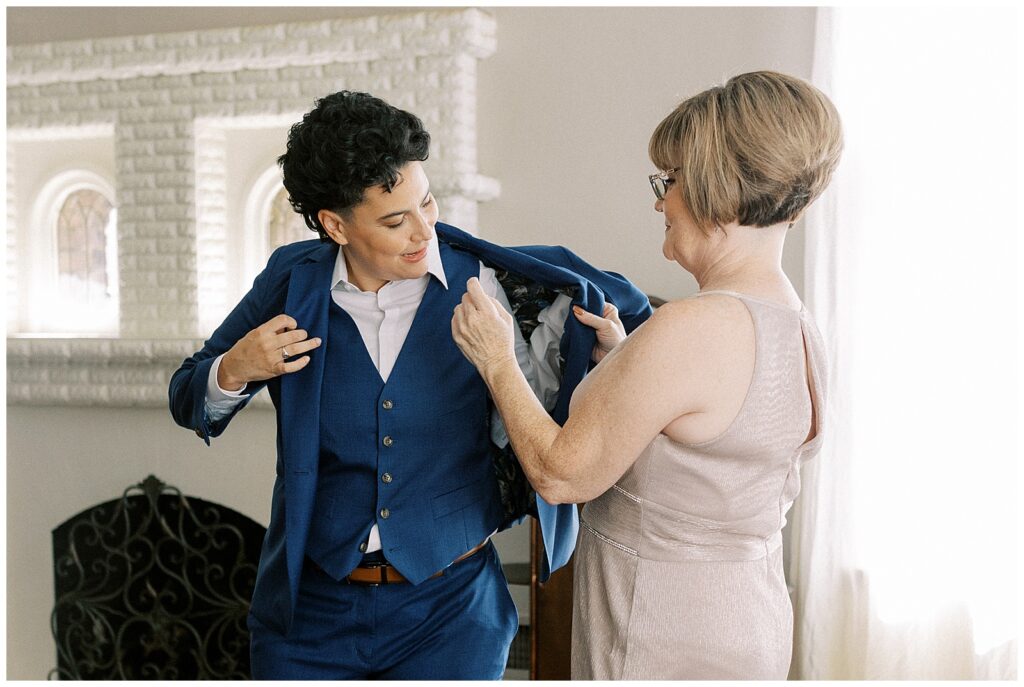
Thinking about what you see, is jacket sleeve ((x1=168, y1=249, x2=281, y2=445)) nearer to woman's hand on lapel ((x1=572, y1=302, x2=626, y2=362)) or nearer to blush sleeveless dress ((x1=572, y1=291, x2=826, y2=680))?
woman's hand on lapel ((x1=572, y1=302, x2=626, y2=362))

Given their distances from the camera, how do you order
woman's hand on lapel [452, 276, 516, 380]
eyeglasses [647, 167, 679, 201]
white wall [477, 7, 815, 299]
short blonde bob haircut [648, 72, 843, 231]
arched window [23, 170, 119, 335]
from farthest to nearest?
arched window [23, 170, 119, 335], white wall [477, 7, 815, 299], woman's hand on lapel [452, 276, 516, 380], eyeglasses [647, 167, 679, 201], short blonde bob haircut [648, 72, 843, 231]

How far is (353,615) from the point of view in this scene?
69.4 inches

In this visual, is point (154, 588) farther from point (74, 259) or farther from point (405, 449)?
point (405, 449)

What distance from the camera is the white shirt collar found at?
5.92ft

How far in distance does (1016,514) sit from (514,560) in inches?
61.9

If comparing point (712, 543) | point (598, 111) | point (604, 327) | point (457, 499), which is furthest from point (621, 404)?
point (598, 111)

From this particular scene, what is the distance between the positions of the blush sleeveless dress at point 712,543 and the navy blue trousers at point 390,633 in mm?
331

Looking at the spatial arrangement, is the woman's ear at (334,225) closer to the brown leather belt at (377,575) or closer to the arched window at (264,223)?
the brown leather belt at (377,575)

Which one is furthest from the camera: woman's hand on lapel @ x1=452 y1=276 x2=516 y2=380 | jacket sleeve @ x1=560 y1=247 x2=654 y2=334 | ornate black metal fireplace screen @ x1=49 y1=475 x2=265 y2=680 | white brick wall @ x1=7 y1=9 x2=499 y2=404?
ornate black metal fireplace screen @ x1=49 y1=475 x2=265 y2=680

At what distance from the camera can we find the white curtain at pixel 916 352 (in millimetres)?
2727

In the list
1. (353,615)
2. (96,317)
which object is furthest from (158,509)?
(353,615)

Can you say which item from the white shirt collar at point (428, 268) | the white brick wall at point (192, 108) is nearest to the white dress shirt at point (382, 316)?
the white shirt collar at point (428, 268)

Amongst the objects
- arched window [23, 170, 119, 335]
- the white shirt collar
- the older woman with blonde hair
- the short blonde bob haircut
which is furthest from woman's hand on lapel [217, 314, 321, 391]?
arched window [23, 170, 119, 335]

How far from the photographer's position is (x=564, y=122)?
3.28 m
